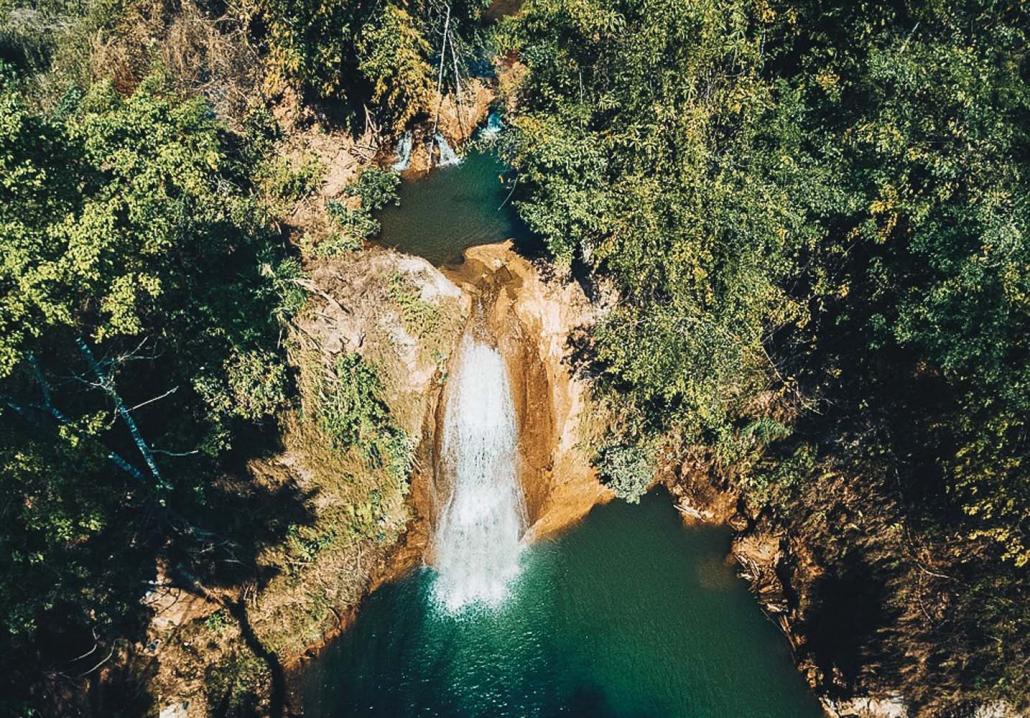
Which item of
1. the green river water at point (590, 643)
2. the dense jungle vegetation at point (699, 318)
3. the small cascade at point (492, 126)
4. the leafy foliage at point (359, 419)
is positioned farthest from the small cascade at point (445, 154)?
the green river water at point (590, 643)

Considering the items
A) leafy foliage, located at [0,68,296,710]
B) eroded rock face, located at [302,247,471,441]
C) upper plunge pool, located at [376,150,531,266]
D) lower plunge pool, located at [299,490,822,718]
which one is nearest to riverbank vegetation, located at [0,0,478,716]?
leafy foliage, located at [0,68,296,710]

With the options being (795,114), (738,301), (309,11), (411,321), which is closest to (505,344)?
(411,321)

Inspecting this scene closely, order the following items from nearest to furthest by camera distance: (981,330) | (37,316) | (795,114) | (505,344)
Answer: (37,316)
(981,330)
(795,114)
(505,344)

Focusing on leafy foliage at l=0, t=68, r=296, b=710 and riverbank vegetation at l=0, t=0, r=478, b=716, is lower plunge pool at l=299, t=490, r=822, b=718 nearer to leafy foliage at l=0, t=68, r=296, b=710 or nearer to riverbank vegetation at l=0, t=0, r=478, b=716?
riverbank vegetation at l=0, t=0, r=478, b=716

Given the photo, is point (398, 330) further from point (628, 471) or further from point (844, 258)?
point (844, 258)

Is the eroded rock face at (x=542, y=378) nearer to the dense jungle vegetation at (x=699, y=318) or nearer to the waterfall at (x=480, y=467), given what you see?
the waterfall at (x=480, y=467)

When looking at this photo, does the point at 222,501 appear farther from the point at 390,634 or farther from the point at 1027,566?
the point at 1027,566

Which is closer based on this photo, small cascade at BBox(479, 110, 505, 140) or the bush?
the bush
